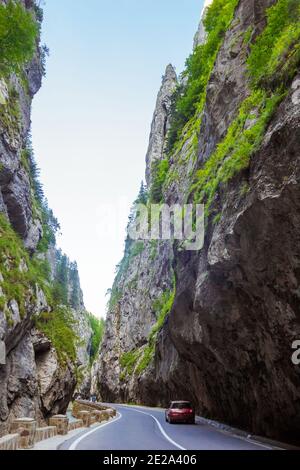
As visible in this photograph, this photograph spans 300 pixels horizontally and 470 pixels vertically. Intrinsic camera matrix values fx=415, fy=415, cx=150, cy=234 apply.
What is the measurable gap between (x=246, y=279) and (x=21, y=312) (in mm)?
13452

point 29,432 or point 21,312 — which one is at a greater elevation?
point 21,312

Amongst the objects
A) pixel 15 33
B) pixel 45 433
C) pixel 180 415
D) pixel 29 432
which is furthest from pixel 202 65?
pixel 29 432

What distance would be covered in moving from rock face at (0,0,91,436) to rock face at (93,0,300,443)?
8.99m

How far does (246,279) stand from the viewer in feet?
47.6

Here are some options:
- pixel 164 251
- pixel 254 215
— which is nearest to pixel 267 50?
pixel 254 215

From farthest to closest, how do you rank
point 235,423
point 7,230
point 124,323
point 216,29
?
point 124,323 → point 216,29 → point 7,230 → point 235,423

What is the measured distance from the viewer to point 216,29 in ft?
91.2

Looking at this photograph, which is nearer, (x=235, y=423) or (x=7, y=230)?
(x=235, y=423)

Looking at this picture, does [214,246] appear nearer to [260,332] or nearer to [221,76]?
[260,332]

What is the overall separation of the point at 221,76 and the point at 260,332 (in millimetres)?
14346

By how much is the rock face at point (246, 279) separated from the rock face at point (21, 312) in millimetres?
8993

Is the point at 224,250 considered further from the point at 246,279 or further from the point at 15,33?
the point at 15,33

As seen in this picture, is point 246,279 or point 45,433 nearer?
point 45,433

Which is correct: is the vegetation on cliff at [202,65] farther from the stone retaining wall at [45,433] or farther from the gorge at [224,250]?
the stone retaining wall at [45,433]
